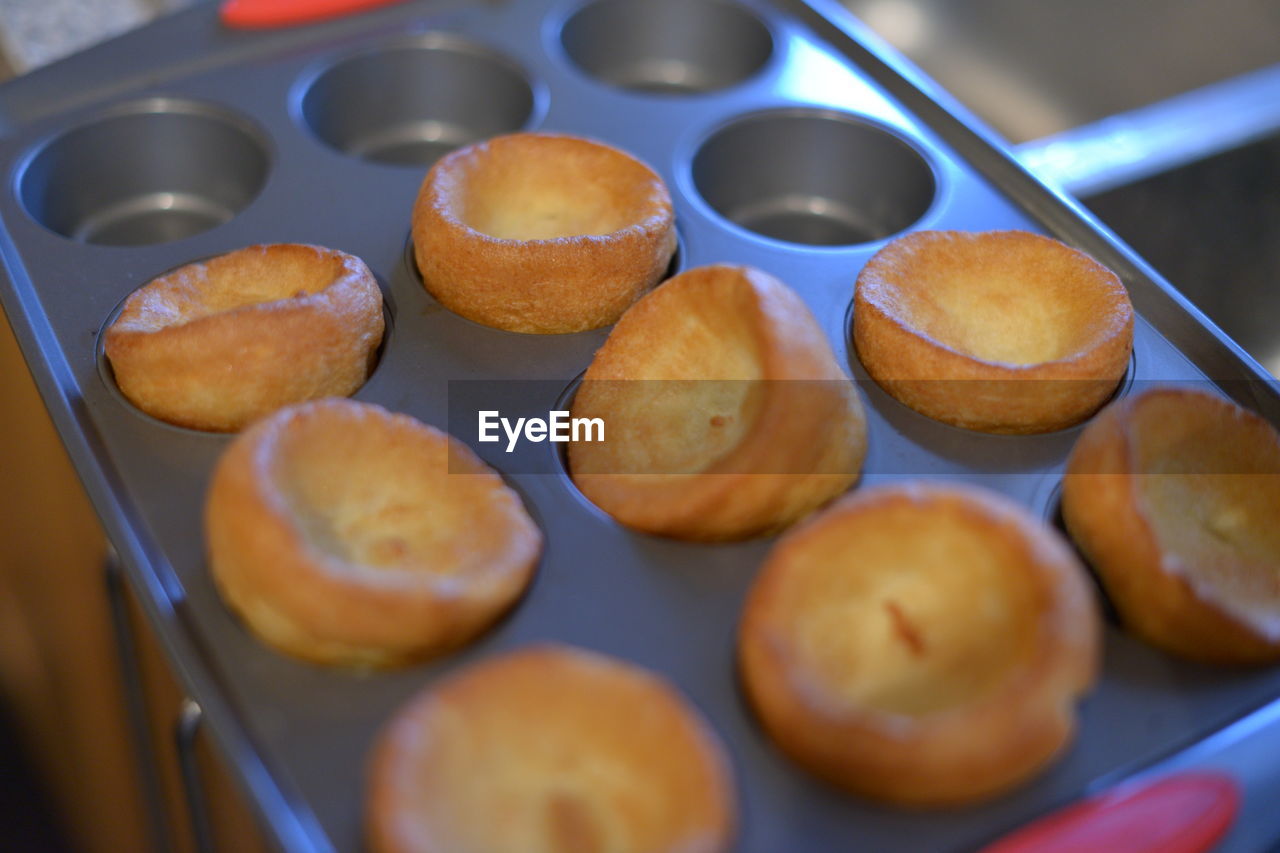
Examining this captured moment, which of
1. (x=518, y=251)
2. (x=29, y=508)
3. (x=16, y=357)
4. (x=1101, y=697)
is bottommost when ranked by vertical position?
(x=29, y=508)

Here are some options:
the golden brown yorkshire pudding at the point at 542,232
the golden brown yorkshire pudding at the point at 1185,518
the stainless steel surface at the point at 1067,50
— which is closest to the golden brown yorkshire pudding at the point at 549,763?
the golden brown yorkshire pudding at the point at 1185,518

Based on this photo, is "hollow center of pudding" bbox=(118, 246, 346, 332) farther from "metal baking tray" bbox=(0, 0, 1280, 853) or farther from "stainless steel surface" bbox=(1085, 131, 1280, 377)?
"stainless steel surface" bbox=(1085, 131, 1280, 377)

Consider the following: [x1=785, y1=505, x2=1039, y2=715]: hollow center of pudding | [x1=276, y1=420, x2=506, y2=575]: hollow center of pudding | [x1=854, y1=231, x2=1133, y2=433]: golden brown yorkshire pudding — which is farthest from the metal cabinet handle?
[x1=854, y1=231, x2=1133, y2=433]: golden brown yorkshire pudding

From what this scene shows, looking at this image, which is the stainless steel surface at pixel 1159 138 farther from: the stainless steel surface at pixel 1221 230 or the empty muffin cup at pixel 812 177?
the empty muffin cup at pixel 812 177

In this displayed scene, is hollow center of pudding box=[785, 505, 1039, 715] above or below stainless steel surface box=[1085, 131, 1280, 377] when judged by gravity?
above

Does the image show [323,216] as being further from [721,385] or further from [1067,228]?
[1067,228]

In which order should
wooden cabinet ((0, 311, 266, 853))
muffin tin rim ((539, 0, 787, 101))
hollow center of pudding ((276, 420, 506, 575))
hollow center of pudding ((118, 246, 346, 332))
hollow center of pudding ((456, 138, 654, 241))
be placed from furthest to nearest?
muffin tin rim ((539, 0, 787, 101)) < hollow center of pudding ((456, 138, 654, 241)) < hollow center of pudding ((118, 246, 346, 332)) < wooden cabinet ((0, 311, 266, 853)) < hollow center of pudding ((276, 420, 506, 575))

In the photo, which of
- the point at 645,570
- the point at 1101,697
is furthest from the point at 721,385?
the point at 1101,697
